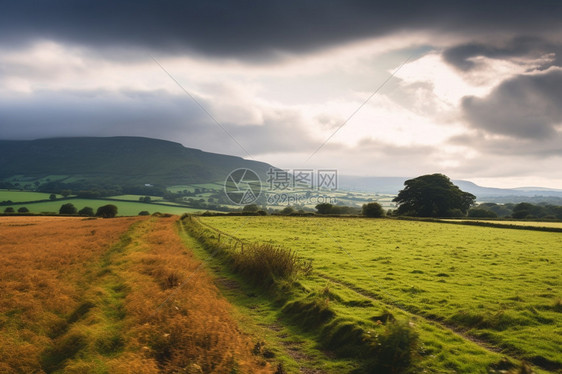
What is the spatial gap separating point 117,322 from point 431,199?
82.8 m

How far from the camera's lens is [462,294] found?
13719 mm

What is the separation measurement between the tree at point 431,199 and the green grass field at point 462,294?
2162 inches

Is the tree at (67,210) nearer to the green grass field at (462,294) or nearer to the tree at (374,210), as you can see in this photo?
the tree at (374,210)

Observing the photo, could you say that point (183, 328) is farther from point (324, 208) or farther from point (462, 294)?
point (324, 208)

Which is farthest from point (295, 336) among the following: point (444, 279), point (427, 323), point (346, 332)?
point (444, 279)

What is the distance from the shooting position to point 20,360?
8000 mm

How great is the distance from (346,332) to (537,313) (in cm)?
719

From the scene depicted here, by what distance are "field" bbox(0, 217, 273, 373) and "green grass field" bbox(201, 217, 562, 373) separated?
467 cm

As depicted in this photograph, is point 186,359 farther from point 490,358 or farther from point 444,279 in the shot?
point 444,279

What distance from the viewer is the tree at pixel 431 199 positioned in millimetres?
79312

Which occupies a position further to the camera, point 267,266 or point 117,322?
point 267,266
